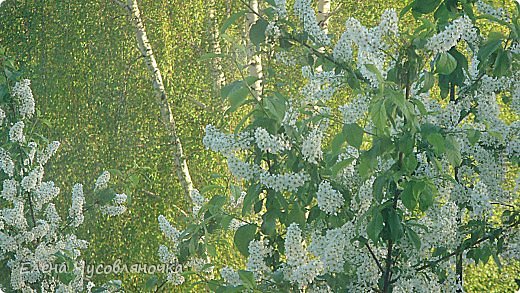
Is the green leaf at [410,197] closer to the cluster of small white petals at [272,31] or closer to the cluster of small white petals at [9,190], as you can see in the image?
the cluster of small white petals at [272,31]

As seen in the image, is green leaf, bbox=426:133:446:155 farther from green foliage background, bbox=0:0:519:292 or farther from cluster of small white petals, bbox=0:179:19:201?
green foliage background, bbox=0:0:519:292

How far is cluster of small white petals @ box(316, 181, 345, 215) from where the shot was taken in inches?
53.9

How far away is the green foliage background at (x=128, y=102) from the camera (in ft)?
15.0

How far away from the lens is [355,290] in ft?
4.75

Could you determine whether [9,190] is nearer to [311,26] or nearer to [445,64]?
[311,26]

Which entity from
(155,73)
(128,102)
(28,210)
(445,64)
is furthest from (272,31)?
(128,102)

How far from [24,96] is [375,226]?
1346 millimetres

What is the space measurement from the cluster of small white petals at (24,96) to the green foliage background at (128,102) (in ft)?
6.66

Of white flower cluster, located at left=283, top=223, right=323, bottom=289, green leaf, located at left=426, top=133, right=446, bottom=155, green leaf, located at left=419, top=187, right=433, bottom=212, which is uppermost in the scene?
green leaf, located at left=426, top=133, right=446, bottom=155

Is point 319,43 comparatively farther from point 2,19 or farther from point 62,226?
point 2,19

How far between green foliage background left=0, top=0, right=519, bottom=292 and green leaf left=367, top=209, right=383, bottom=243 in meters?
3.04

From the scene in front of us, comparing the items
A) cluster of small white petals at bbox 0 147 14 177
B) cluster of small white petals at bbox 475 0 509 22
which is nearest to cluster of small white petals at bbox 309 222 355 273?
cluster of small white petals at bbox 475 0 509 22

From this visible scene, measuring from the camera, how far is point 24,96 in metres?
2.31

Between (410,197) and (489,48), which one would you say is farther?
(489,48)
